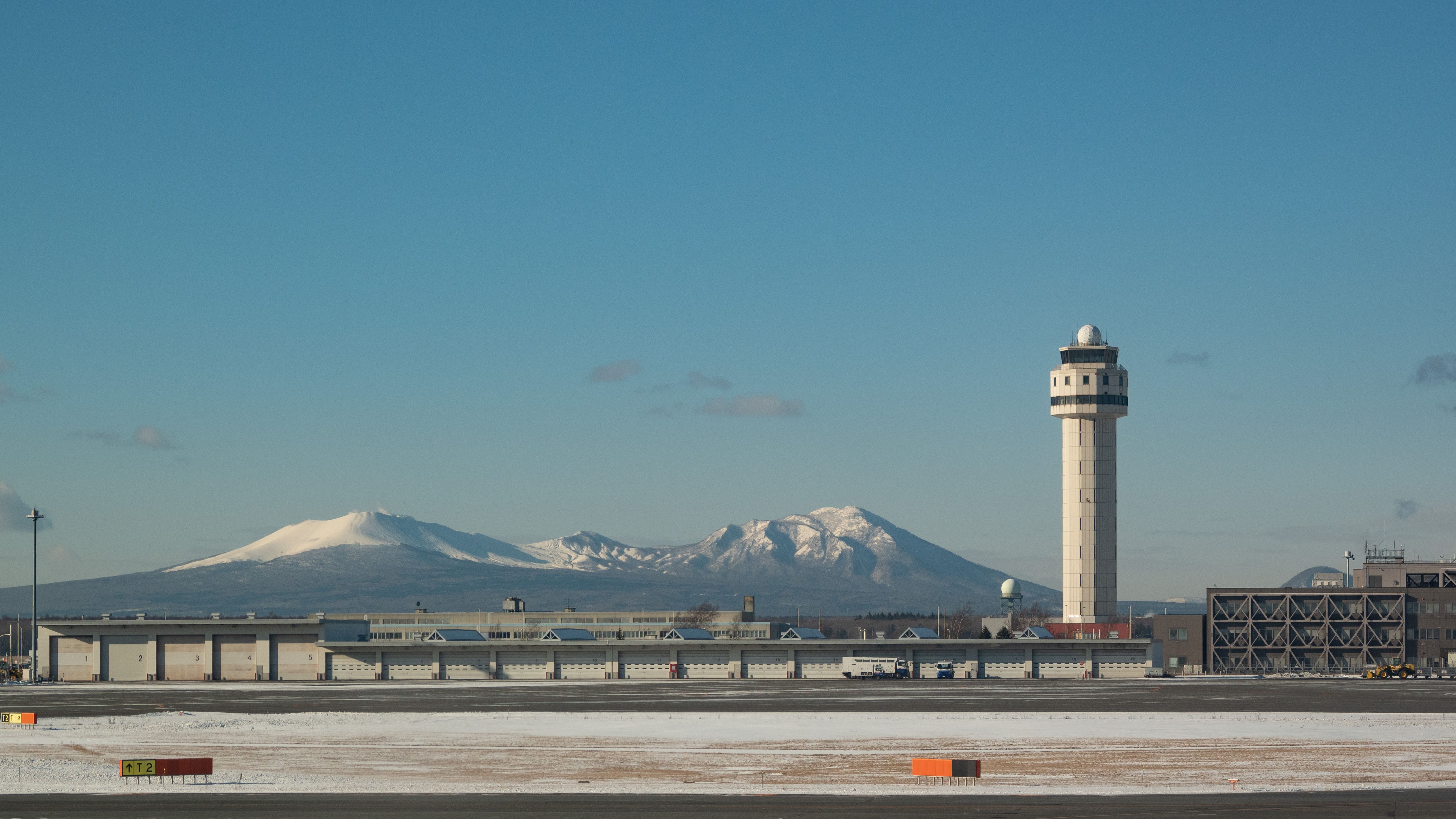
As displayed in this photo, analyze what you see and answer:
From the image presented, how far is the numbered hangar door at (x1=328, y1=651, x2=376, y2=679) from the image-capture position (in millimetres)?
135250

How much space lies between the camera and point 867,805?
130ft

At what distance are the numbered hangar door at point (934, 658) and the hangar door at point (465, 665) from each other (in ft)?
135

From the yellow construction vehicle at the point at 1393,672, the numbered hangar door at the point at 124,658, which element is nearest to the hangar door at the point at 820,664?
the yellow construction vehicle at the point at 1393,672

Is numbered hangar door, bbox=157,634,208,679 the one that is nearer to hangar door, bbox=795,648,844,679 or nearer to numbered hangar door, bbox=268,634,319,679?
numbered hangar door, bbox=268,634,319,679

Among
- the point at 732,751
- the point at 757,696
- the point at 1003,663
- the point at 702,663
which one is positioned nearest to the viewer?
the point at 732,751

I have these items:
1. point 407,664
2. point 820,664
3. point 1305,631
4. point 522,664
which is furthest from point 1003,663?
point 407,664

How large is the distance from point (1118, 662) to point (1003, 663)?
10695 millimetres

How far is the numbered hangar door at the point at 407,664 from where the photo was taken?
442 ft

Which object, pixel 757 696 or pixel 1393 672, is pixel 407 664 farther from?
pixel 1393 672

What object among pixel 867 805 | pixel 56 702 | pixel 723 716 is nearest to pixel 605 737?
pixel 723 716

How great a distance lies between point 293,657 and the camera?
447 ft

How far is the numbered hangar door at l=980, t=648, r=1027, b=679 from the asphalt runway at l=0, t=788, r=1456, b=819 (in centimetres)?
9289

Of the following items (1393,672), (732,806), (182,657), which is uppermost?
(732,806)

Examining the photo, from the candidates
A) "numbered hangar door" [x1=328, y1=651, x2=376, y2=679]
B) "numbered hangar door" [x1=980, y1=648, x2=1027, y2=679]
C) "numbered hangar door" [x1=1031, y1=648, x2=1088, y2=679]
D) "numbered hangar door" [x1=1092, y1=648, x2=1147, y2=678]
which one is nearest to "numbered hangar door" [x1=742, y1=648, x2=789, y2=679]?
"numbered hangar door" [x1=980, y1=648, x2=1027, y2=679]
